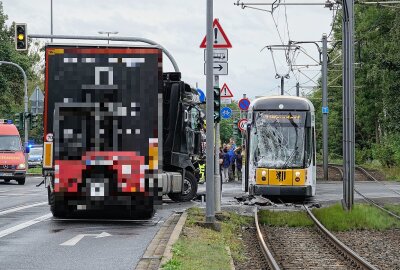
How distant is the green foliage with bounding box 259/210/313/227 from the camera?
21.0 m

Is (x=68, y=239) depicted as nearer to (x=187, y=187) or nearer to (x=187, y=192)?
(x=187, y=187)

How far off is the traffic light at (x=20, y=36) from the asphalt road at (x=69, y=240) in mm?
11950

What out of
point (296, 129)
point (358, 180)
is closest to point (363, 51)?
point (358, 180)

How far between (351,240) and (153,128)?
14.9ft

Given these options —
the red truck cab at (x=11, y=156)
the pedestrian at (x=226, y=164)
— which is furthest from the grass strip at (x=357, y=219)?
the red truck cab at (x=11, y=156)

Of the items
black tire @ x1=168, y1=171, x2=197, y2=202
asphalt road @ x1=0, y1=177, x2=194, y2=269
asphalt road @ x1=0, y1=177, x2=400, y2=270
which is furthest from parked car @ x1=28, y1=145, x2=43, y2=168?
asphalt road @ x1=0, y1=177, x2=194, y2=269

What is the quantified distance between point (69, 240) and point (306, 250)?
4.25 metres

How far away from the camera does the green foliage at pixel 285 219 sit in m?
21.0

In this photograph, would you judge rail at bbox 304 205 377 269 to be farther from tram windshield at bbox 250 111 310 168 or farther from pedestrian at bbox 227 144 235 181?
pedestrian at bbox 227 144 235 181

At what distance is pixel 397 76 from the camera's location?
150 ft

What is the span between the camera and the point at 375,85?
192 ft

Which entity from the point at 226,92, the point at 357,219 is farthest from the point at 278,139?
the point at 357,219

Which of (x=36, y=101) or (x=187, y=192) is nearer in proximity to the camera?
(x=187, y=192)

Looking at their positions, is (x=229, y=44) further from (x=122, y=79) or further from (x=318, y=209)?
(x=318, y=209)
